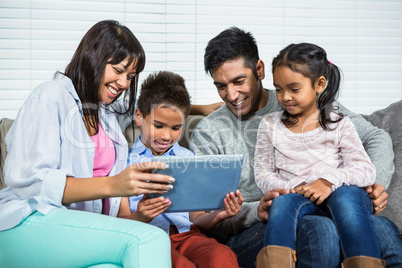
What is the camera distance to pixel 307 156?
5.33ft

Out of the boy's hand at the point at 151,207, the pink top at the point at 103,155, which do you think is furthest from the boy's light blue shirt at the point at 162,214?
the boy's hand at the point at 151,207

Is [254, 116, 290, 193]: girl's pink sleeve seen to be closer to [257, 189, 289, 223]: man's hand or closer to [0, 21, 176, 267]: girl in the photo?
[257, 189, 289, 223]: man's hand

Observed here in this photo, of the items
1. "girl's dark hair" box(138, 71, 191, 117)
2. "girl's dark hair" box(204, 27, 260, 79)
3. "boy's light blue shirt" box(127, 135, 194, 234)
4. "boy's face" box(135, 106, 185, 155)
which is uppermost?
"girl's dark hair" box(204, 27, 260, 79)

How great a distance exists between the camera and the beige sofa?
1.76 m

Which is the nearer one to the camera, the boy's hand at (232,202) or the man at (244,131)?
the boy's hand at (232,202)

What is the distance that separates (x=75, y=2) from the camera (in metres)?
2.38

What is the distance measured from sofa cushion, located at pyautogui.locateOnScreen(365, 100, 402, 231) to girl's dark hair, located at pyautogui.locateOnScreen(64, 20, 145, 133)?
1.24 meters

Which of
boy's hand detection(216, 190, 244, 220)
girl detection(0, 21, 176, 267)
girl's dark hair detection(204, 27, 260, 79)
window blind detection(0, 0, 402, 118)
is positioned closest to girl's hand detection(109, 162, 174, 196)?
girl detection(0, 21, 176, 267)

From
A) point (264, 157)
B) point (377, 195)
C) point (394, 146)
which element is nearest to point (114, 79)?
point (264, 157)

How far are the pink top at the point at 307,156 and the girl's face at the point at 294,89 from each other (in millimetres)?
108

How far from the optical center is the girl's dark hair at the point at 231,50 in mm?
1811

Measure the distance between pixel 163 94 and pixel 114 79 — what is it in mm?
309

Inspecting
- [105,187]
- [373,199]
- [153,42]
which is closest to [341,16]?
[153,42]

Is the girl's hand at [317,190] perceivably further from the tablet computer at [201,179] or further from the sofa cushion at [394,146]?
the sofa cushion at [394,146]
